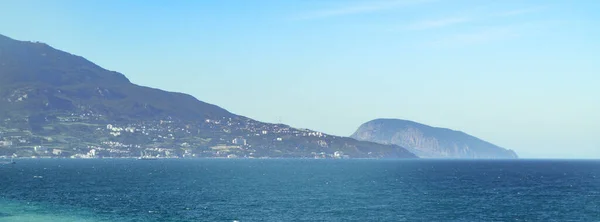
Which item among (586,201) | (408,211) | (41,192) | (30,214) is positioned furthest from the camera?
(41,192)

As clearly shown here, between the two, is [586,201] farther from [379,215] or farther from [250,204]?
[250,204]

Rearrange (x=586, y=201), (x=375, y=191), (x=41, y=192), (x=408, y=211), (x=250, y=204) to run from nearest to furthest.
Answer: (x=408, y=211), (x=250, y=204), (x=586, y=201), (x=41, y=192), (x=375, y=191)

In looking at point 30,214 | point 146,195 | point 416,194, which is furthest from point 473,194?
point 30,214

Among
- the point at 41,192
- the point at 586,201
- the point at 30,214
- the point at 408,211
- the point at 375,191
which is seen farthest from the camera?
the point at 375,191

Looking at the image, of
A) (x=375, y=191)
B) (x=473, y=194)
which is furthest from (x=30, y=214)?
(x=473, y=194)

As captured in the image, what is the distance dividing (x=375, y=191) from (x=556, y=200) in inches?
2075

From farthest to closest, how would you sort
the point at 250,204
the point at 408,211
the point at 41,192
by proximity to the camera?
1. the point at 41,192
2. the point at 250,204
3. the point at 408,211

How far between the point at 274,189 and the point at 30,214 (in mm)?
87153

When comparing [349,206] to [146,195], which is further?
[146,195]

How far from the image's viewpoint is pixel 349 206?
14788 cm

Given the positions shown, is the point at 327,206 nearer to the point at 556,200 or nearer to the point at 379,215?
the point at 379,215

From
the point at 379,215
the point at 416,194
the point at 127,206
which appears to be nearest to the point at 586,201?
the point at 416,194

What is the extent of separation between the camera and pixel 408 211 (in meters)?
140

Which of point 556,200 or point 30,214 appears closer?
point 30,214
